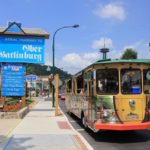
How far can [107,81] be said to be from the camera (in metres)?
14.8

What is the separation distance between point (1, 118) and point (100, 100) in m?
10.1

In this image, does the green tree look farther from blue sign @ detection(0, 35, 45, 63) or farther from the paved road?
the paved road

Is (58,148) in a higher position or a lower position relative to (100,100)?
lower

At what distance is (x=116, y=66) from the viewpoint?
1483 cm

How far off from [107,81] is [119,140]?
2.13 meters

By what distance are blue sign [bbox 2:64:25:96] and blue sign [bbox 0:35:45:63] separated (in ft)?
1.73

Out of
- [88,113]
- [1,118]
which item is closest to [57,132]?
[88,113]

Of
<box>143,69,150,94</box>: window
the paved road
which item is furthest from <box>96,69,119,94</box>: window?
the paved road

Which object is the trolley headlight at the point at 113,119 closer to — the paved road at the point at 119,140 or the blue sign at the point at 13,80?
the paved road at the point at 119,140

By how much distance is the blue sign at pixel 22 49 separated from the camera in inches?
1111

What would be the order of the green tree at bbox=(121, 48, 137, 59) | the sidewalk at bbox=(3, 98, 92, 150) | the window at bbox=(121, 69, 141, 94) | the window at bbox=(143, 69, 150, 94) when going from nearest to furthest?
1. the sidewalk at bbox=(3, 98, 92, 150)
2. the window at bbox=(121, 69, 141, 94)
3. the window at bbox=(143, 69, 150, 94)
4. the green tree at bbox=(121, 48, 137, 59)

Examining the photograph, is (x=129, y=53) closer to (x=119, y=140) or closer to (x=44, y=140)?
(x=119, y=140)

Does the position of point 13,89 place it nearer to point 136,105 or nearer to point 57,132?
point 57,132

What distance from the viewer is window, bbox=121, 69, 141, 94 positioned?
14719 millimetres
